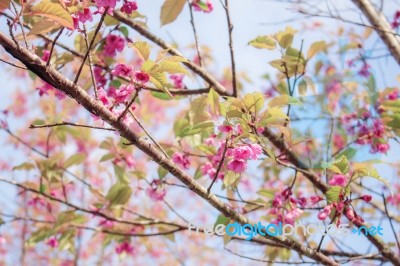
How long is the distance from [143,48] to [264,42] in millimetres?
984

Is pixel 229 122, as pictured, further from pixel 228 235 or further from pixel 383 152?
pixel 383 152

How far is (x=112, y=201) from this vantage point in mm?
2225

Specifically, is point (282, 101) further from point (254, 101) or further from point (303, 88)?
point (303, 88)

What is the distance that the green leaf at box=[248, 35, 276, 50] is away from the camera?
198 cm

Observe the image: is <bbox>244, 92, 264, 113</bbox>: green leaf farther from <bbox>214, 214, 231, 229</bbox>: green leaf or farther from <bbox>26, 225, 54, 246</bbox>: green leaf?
<bbox>26, 225, 54, 246</bbox>: green leaf

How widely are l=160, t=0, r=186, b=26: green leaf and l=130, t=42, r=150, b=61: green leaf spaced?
70cm

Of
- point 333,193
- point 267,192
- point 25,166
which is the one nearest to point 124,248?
point 25,166

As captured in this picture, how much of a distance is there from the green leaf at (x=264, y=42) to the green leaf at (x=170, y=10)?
0.40m

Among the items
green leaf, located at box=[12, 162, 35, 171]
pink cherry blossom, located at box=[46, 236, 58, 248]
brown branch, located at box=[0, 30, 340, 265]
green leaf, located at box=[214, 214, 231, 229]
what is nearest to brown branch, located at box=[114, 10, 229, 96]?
green leaf, located at box=[214, 214, 231, 229]

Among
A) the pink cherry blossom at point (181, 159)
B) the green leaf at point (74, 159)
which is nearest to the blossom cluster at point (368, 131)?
the pink cherry blossom at point (181, 159)

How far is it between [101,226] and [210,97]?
1.19 m

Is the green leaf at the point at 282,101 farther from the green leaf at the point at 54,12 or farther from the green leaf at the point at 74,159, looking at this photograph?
the green leaf at the point at 74,159

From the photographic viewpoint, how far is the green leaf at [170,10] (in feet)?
5.89

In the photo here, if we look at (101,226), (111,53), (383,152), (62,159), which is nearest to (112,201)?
Result: (101,226)
